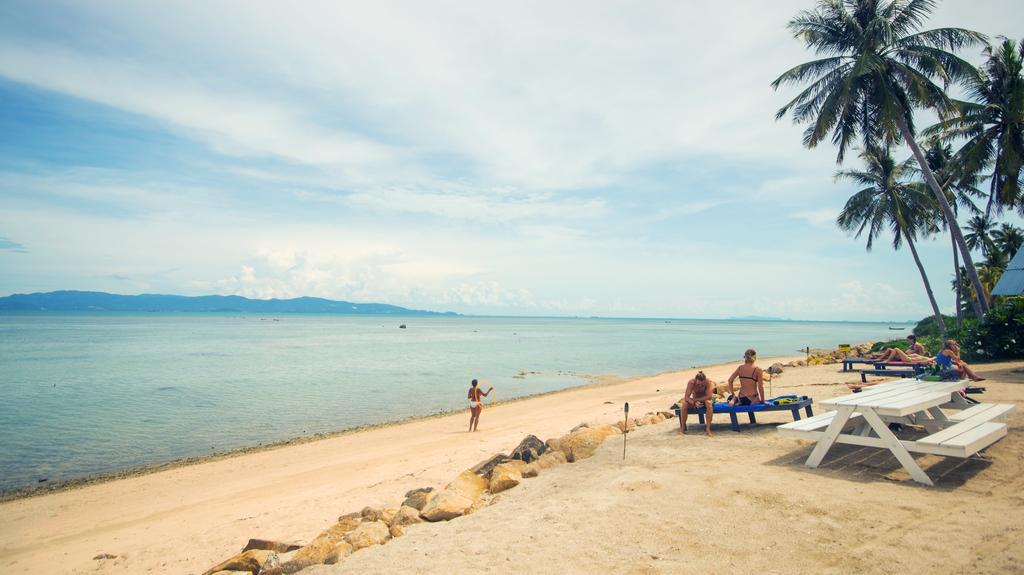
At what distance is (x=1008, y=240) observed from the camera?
44.9 meters

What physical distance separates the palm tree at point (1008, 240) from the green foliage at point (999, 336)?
1509 inches

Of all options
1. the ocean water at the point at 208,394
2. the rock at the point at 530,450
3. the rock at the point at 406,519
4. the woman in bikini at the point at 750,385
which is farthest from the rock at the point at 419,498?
the ocean water at the point at 208,394

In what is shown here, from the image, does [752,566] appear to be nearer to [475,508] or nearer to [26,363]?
[475,508]

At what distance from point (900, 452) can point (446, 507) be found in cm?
513

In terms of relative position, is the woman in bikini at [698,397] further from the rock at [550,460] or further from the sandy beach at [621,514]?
the rock at [550,460]

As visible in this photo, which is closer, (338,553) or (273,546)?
(338,553)

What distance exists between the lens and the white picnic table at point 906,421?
5387 mm


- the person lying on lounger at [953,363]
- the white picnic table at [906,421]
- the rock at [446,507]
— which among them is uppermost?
the person lying on lounger at [953,363]

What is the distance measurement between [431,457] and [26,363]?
1612 inches

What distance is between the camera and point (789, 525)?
183 inches

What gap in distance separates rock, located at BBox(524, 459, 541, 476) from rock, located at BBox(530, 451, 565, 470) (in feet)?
0.06

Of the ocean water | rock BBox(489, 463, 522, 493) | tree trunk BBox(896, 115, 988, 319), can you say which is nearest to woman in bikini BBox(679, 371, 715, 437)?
rock BBox(489, 463, 522, 493)

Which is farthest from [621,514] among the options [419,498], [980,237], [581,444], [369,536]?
[980,237]

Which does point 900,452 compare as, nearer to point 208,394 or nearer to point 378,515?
point 378,515
